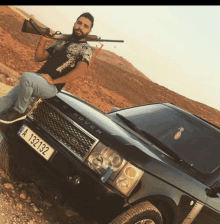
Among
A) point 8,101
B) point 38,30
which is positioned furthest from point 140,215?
point 38,30

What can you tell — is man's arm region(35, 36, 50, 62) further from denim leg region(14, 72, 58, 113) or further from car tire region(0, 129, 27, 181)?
car tire region(0, 129, 27, 181)

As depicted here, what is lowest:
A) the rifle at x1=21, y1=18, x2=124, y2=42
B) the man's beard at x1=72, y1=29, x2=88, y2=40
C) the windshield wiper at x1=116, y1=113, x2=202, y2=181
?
the windshield wiper at x1=116, y1=113, x2=202, y2=181

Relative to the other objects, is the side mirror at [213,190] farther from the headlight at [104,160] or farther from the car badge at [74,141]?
the car badge at [74,141]

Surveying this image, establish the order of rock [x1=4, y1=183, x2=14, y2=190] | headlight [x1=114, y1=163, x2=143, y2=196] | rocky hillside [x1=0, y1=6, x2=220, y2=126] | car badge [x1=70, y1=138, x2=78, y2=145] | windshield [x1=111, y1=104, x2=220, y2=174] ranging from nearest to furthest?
headlight [x1=114, y1=163, x2=143, y2=196] → car badge [x1=70, y1=138, x2=78, y2=145] → windshield [x1=111, y1=104, x2=220, y2=174] → rock [x1=4, y1=183, x2=14, y2=190] → rocky hillside [x1=0, y1=6, x2=220, y2=126]

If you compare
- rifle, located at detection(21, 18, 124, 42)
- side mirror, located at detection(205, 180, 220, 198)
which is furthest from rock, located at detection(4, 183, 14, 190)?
side mirror, located at detection(205, 180, 220, 198)

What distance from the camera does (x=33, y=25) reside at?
3.50 meters

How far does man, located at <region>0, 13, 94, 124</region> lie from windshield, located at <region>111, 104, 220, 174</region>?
113 cm

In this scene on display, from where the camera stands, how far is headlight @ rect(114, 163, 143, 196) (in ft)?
8.77

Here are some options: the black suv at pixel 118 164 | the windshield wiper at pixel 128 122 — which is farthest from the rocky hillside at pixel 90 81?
the black suv at pixel 118 164

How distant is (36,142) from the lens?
318 centimetres

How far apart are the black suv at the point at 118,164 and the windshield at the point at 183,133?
0.5 inches

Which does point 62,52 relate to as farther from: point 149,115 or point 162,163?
point 162,163

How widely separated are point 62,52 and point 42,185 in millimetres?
1549

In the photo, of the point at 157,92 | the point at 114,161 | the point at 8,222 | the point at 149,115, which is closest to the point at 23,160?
the point at 8,222
